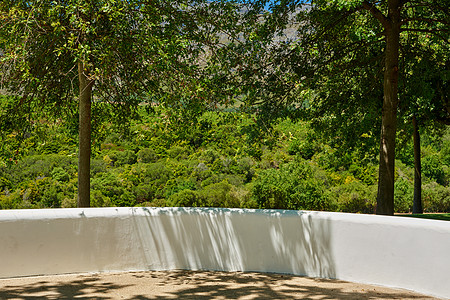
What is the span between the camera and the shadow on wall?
23.4ft

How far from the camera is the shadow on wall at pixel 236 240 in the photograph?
713cm

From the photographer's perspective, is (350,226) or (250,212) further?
(250,212)

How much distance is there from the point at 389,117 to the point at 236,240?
4.86 meters

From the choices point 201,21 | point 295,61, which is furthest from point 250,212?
point 295,61

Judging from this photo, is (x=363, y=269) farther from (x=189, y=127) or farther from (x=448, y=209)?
(x=448, y=209)

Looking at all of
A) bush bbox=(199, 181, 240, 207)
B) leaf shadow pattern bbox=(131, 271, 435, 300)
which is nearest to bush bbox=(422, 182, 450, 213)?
bush bbox=(199, 181, 240, 207)

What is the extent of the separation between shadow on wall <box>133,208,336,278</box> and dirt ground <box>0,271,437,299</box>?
0.68 ft

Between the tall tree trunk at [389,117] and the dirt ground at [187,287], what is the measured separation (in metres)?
4.16

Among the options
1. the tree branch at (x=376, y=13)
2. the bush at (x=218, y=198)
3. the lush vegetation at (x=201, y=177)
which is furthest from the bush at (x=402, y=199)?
Answer: the tree branch at (x=376, y=13)

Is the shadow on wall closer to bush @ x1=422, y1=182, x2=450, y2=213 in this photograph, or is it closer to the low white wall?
the low white wall

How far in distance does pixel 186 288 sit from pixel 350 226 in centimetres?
248

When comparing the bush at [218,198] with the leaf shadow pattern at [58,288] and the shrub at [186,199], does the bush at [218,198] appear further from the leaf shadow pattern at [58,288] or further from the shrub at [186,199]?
the leaf shadow pattern at [58,288]

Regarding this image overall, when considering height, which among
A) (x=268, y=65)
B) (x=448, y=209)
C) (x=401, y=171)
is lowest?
(x=448, y=209)

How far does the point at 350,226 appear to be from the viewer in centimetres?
686
